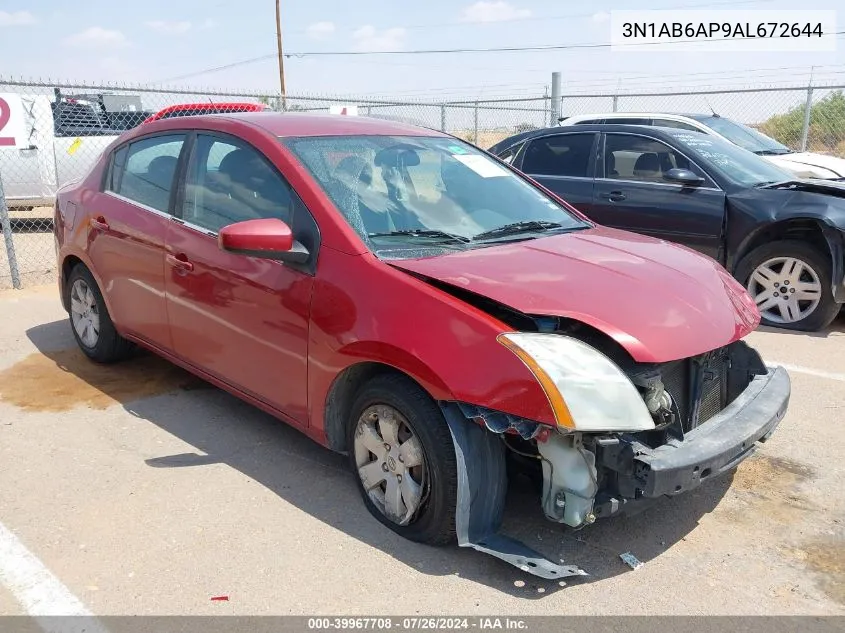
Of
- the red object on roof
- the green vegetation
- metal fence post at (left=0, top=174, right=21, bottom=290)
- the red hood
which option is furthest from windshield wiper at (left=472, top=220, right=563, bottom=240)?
the green vegetation

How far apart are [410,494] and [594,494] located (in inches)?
29.6

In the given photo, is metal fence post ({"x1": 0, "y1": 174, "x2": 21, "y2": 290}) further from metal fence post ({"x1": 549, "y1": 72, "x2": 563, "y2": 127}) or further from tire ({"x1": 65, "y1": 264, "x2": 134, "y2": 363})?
metal fence post ({"x1": 549, "y1": 72, "x2": 563, "y2": 127})

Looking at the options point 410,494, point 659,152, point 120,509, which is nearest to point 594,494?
point 410,494

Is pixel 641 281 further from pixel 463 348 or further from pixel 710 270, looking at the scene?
pixel 463 348

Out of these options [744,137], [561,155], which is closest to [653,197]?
[561,155]

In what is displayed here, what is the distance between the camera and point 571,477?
2742 millimetres

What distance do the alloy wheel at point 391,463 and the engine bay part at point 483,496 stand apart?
0.20 metres

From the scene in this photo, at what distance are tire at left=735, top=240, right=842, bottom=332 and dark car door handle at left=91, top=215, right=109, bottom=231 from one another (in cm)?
507

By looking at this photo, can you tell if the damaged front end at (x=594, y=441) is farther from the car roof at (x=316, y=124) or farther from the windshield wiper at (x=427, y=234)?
the car roof at (x=316, y=124)

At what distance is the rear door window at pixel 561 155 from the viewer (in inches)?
300

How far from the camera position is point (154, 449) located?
4102mm

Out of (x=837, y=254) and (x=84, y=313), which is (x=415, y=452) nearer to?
(x=84, y=313)

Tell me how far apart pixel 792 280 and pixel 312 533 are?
16.1ft

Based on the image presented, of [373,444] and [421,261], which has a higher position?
[421,261]
